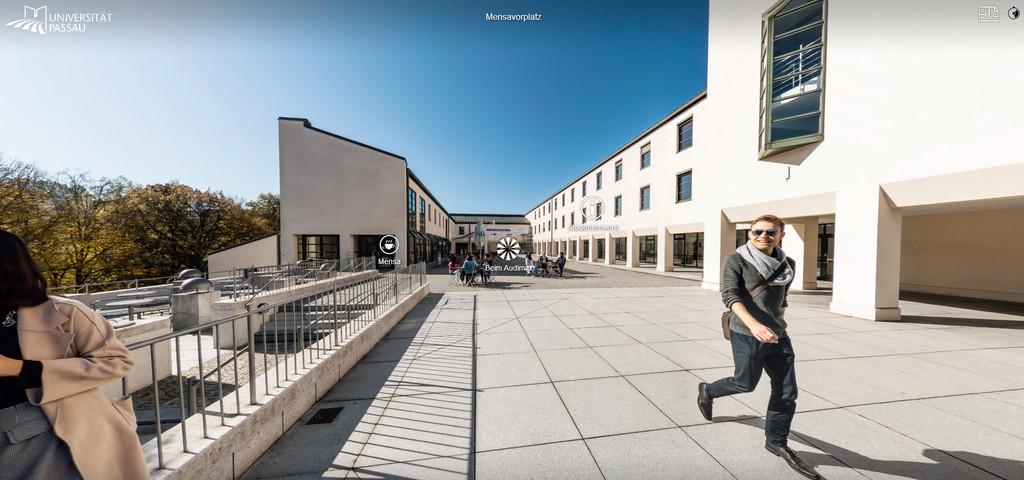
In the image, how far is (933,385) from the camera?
12.8ft

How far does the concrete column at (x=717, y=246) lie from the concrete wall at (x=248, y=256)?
27057 mm

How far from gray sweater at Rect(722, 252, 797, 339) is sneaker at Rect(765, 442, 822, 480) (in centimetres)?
94

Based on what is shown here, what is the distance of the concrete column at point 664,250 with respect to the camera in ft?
64.2

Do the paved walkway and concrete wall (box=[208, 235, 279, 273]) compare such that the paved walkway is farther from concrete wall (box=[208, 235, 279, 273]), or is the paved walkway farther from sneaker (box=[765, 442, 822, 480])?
concrete wall (box=[208, 235, 279, 273])

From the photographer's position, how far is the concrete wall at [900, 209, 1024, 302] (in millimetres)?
9938

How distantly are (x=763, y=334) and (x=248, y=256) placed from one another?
29.0 meters

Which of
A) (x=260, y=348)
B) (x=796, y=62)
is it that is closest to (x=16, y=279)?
(x=260, y=348)

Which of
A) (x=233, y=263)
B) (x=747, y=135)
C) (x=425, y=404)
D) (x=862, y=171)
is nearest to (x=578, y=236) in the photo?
(x=747, y=135)

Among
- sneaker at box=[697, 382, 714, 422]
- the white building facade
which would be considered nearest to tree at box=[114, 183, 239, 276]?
sneaker at box=[697, 382, 714, 422]

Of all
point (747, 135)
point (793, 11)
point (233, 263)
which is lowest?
point (233, 263)

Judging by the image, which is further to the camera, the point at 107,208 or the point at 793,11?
the point at 107,208

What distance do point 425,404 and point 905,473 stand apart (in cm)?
422

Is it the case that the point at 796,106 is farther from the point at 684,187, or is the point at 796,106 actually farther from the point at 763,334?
the point at 763,334

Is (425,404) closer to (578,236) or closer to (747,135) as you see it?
(747,135)
